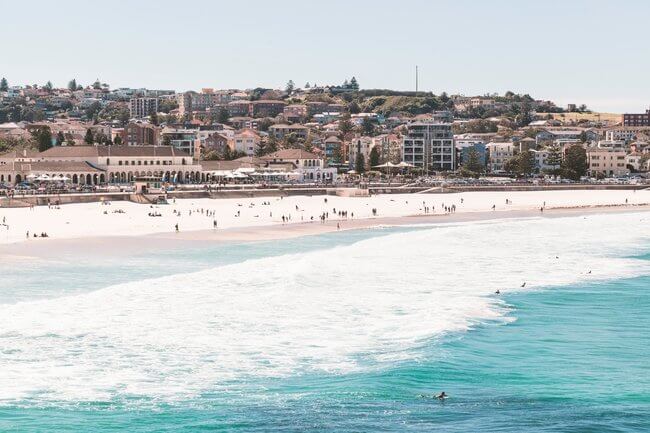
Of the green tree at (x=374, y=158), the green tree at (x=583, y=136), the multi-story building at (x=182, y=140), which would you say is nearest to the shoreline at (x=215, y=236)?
the green tree at (x=374, y=158)

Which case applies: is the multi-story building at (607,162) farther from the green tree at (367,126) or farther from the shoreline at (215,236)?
the green tree at (367,126)

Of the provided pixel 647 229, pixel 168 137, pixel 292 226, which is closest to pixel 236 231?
pixel 292 226

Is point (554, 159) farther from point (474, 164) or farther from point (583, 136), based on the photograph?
point (583, 136)

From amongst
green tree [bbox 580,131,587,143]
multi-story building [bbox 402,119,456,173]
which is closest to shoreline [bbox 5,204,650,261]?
multi-story building [bbox 402,119,456,173]

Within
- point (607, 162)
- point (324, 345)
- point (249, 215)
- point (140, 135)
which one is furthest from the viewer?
point (140, 135)

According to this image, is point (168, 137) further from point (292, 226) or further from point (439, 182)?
point (292, 226)

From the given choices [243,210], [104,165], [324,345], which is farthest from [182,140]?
[324,345]
